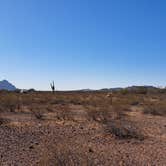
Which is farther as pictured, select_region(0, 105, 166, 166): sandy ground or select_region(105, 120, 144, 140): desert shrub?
select_region(105, 120, 144, 140): desert shrub

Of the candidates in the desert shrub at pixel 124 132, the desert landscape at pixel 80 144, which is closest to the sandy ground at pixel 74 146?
the desert landscape at pixel 80 144

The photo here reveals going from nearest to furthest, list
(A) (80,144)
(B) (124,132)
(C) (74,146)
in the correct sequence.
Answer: (C) (74,146), (A) (80,144), (B) (124,132)

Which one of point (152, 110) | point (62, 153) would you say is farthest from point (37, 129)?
point (152, 110)

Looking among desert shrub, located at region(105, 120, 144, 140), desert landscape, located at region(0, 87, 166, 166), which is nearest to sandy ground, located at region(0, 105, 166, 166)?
desert landscape, located at region(0, 87, 166, 166)

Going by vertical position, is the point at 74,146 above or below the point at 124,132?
below

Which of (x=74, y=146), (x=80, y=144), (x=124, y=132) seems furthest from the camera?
(x=124, y=132)

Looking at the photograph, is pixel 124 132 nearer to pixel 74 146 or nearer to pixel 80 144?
pixel 80 144

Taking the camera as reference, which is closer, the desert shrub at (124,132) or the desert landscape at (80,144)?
the desert landscape at (80,144)

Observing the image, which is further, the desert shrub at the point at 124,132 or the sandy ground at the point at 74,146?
the desert shrub at the point at 124,132

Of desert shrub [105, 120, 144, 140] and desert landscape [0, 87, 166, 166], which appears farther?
desert shrub [105, 120, 144, 140]

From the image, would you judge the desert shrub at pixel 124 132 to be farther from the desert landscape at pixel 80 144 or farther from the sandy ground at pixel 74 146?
the sandy ground at pixel 74 146

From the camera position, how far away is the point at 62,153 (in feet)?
28.7

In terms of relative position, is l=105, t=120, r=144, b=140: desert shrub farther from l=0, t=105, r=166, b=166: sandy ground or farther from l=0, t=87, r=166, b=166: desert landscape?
l=0, t=105, r=166, b=166: sandy ground

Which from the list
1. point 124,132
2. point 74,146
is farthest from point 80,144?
point 124,132
